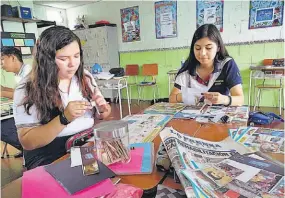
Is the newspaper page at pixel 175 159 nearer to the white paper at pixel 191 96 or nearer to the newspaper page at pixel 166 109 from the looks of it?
the newspaper page at pixel 166 109

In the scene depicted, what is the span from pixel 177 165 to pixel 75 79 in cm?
76

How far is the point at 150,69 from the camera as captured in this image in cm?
458

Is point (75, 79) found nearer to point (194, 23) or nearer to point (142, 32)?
point (194, 23)

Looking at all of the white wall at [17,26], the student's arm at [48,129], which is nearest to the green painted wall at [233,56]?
the white wall at [17,26]

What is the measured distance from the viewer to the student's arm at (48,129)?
0.84 metres

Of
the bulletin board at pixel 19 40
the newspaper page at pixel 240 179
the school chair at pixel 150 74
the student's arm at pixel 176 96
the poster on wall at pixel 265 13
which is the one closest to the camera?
the newspaper page at pixel 240 179

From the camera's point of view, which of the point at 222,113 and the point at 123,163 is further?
the point at 222,113

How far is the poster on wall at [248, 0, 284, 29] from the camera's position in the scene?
3.37 m

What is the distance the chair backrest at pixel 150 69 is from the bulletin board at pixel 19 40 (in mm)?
2194

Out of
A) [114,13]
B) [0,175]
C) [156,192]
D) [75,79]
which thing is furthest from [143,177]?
[114,13]

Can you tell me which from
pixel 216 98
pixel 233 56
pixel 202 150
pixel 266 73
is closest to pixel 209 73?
pixel 216 98

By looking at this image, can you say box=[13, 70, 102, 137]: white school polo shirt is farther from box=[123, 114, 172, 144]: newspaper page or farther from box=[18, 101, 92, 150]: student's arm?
box=[123, 114, 172, 144]: newspaper page

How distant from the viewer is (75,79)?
1.13 meters

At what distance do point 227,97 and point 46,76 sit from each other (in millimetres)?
1043
